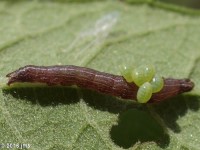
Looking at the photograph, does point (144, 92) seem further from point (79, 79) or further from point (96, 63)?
point (96, 63)

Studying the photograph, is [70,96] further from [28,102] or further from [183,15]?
[183,15]

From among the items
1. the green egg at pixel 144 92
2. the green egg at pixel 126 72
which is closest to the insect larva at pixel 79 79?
the green egg at pixel 126 72

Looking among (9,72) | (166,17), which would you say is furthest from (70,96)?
(166,17)

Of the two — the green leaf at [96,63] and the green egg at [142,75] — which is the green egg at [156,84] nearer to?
the green egg at [142,75]

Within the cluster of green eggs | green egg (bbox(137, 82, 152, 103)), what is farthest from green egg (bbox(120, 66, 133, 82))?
green egg (bbox(137, 82, 152, 103))

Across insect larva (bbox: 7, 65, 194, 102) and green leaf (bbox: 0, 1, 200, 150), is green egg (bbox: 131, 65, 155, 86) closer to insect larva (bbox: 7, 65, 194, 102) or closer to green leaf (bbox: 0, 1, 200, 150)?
insect larva (bbox: 7, 65, 194, 102)

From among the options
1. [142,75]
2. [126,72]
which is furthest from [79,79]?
[142,75]
